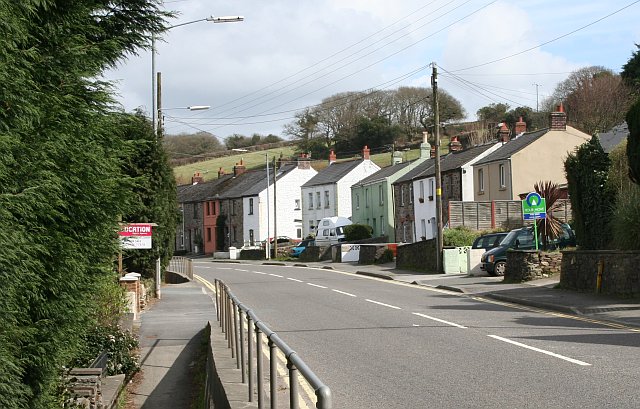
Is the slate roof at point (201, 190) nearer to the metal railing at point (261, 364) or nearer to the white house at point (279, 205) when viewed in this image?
the white house at point (279, 205)

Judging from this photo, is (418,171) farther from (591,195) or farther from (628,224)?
(628,224)

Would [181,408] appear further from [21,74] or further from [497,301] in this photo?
[497,301]

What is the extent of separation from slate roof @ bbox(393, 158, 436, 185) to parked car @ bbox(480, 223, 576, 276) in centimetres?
2685

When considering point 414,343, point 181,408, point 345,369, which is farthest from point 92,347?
point 414,343

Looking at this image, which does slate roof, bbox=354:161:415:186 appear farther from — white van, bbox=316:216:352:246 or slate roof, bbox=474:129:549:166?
slate roof, bbox=474:129:549:166

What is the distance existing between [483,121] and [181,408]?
4199 inches

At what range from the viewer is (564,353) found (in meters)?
13.4

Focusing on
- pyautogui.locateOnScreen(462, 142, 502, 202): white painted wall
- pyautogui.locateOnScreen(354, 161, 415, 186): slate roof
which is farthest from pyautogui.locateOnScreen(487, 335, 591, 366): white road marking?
pyautogui.locateOnScreen(354, 161, 415, 186): slate roof

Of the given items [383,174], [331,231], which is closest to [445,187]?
[383,174]

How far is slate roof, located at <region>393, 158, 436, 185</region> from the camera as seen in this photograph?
64.1m

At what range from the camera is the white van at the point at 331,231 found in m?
73.6

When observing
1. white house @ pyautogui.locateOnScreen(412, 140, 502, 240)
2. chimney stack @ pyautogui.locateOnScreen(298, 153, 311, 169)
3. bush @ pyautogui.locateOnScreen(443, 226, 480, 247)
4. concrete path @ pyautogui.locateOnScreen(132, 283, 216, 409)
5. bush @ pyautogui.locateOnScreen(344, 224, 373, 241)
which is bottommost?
concrete path @ pyautogui.locateOnScreen(132, 283, 216, 409)

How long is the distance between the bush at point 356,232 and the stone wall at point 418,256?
76.7 ft

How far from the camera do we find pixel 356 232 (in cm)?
7131
